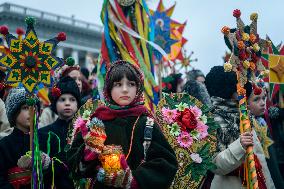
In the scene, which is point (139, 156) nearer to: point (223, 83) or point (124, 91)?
point (124, 91)

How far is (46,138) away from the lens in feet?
11.6

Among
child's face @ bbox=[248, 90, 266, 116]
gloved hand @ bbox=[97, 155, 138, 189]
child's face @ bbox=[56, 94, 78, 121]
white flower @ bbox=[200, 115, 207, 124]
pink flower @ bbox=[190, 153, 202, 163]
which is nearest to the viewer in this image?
gloved hand @ bbox=[97, 155, 138, 189]

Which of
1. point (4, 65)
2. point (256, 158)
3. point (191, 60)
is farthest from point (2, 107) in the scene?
point (191, 60)

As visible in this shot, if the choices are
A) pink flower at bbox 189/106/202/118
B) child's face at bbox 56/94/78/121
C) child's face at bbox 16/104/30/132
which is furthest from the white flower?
child's face at bbox 56/94/78/121

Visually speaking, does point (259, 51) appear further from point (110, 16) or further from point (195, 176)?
point (110, 16)

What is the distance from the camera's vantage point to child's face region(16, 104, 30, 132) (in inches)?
135

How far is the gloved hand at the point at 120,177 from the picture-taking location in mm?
2379

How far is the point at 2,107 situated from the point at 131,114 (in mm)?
2281

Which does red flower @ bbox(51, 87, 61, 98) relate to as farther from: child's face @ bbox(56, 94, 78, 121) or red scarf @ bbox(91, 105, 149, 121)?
child's face @ bbox(56, 94, 78, 121)

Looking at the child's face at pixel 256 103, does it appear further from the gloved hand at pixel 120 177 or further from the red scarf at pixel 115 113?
the gloved hand at pixel 120 177

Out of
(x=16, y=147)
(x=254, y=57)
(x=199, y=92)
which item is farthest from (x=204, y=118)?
(x=16, y=147)

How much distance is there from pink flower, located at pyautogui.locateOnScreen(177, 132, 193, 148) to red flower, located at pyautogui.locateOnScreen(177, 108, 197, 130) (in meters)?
0.06

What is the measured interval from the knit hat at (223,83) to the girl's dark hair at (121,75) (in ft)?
3.64

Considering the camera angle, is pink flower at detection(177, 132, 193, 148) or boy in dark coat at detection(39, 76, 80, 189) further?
boy in dark coat at detection(39, 76, 80, 189)
